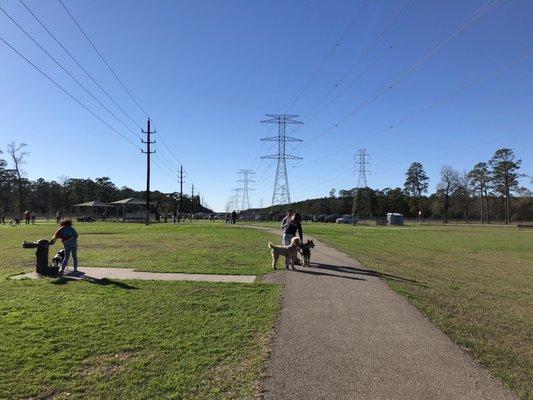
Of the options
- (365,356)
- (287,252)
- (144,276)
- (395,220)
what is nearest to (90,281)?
(144,276)

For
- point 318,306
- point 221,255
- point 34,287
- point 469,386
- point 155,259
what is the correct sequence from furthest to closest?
1. point 221,255
2. point 155,259
3. point 34,287
4. point 318,306
5. point 469,386

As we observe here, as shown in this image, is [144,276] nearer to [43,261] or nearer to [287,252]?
[43,261]

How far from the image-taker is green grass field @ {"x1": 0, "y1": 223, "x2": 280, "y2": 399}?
5324 mm

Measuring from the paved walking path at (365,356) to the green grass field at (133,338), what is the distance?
0.38 m

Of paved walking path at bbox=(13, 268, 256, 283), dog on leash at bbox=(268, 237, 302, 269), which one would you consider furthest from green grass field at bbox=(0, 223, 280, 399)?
dog on leash at bbox=(268, 237, 302, 269)

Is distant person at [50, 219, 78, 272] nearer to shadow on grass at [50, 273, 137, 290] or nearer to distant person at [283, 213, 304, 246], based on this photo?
shadow on grass at [50, 273, 137, 290]

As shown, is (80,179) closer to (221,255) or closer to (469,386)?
(221,255)

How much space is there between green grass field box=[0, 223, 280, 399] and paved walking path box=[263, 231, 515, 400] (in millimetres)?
380

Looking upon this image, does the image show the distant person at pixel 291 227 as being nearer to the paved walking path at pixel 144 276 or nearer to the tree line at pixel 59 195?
the paved walking path at pixel 144 276

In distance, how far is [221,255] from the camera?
731 inches

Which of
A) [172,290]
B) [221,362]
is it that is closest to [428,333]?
[221,362]

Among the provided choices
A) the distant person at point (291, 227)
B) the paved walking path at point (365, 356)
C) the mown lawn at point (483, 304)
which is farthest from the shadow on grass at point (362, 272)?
the paved walking path at point (365, 356)

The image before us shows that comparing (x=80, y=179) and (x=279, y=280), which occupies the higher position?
(x=80, y=179)

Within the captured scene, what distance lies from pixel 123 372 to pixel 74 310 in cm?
333
